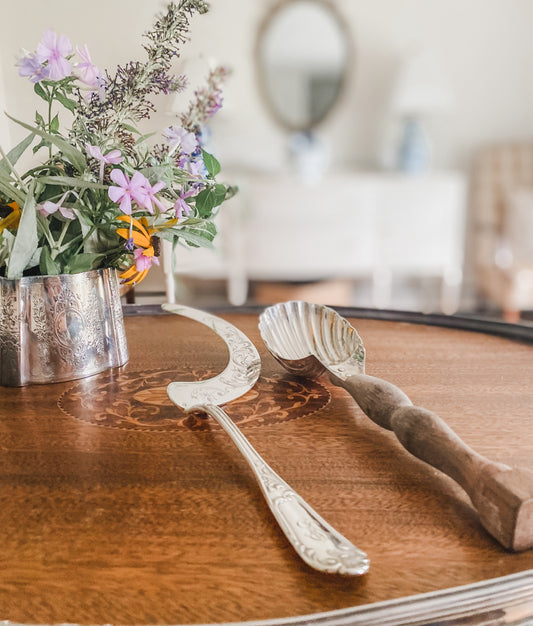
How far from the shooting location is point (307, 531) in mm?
271

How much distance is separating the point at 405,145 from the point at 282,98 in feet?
2.24

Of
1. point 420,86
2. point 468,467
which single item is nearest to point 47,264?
point 468,467

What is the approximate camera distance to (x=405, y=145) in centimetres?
272

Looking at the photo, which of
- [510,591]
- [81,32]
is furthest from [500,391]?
[81,32]

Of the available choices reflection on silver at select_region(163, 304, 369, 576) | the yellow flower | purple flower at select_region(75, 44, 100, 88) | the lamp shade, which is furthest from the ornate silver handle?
the lamp shade

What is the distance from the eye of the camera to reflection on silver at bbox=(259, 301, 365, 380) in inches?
20.1

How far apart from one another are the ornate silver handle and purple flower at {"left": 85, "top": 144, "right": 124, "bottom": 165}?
10.5 inches

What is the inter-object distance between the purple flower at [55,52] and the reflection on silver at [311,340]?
0.29 meters

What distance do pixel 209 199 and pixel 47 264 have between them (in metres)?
0.16

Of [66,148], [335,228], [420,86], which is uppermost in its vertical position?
[420,86]

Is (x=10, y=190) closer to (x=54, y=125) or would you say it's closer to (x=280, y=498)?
(x=54, y=125)

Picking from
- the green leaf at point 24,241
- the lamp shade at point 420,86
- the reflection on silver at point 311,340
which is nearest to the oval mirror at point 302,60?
the lamp shade at point 420,86

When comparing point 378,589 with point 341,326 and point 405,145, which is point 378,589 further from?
point 405,145

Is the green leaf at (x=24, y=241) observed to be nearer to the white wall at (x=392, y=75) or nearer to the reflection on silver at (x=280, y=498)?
the reflection on silver at (x=280, y=498)
